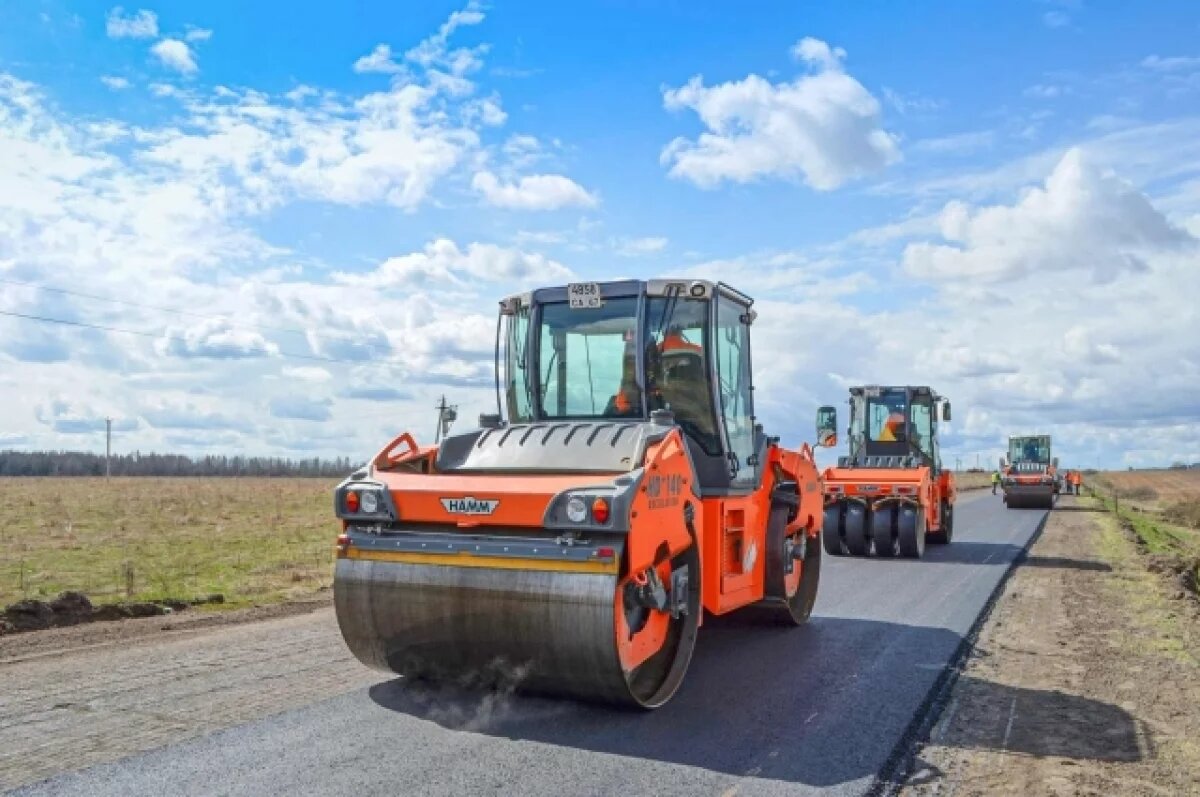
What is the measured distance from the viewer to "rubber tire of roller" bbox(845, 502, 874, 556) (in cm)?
1647

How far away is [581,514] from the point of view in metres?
5.59

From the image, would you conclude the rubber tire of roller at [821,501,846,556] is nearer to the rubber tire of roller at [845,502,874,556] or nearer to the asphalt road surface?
the rubber tire of roller at [845,502,874,556]

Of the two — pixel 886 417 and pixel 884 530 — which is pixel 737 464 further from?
pixel 886 417

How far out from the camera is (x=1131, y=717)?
6.43 metres

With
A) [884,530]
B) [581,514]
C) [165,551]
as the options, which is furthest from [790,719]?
[165,551]

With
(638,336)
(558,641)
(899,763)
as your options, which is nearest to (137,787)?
(558,641)

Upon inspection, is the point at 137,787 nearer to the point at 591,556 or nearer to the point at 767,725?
the point at 591,556

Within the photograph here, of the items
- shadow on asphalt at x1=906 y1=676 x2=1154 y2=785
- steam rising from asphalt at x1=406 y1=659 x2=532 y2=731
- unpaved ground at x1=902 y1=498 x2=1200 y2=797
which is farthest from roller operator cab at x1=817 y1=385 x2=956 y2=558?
steam rising from asphalt at x1=406 y1=659 x2=532 y2=731

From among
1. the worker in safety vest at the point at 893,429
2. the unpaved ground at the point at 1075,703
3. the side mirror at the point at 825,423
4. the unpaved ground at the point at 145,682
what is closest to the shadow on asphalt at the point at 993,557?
the worker in safety vest at the point at 893,429

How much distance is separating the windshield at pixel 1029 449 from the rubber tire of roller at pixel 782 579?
3332 cm

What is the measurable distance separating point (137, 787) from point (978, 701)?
517 cm

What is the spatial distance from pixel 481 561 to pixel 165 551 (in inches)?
570

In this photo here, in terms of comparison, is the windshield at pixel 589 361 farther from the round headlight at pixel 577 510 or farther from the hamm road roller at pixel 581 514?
the round headlight at pixel 577 510

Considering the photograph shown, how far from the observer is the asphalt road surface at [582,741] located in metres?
4.76
